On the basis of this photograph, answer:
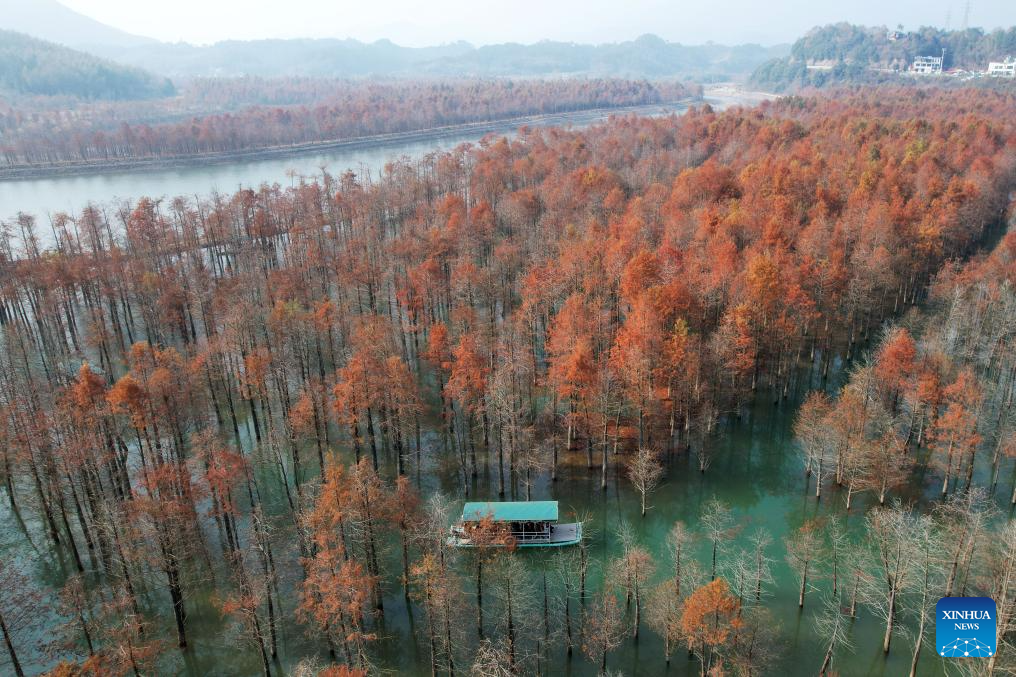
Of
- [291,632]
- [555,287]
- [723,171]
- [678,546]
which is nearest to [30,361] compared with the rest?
[291,632]

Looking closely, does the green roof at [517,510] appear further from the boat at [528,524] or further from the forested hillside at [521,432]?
the forested hillside at [521,432]

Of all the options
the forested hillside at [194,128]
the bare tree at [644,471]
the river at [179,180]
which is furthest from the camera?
the forested hillside at [194,128]

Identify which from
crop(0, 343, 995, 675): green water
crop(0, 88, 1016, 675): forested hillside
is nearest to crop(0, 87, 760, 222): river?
crop(0, 88, 1016, 675): forested hillside

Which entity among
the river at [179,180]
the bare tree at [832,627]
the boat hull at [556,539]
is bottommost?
the bare tree at [832,627]

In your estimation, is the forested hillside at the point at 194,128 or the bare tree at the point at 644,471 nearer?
the bare tree at the point at 644,471

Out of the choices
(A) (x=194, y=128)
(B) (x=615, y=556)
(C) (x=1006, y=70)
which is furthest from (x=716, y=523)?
(C) (x=1006, y=70)

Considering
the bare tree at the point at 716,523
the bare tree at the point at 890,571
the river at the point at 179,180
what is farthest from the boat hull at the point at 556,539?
the river at the point at 179,180
